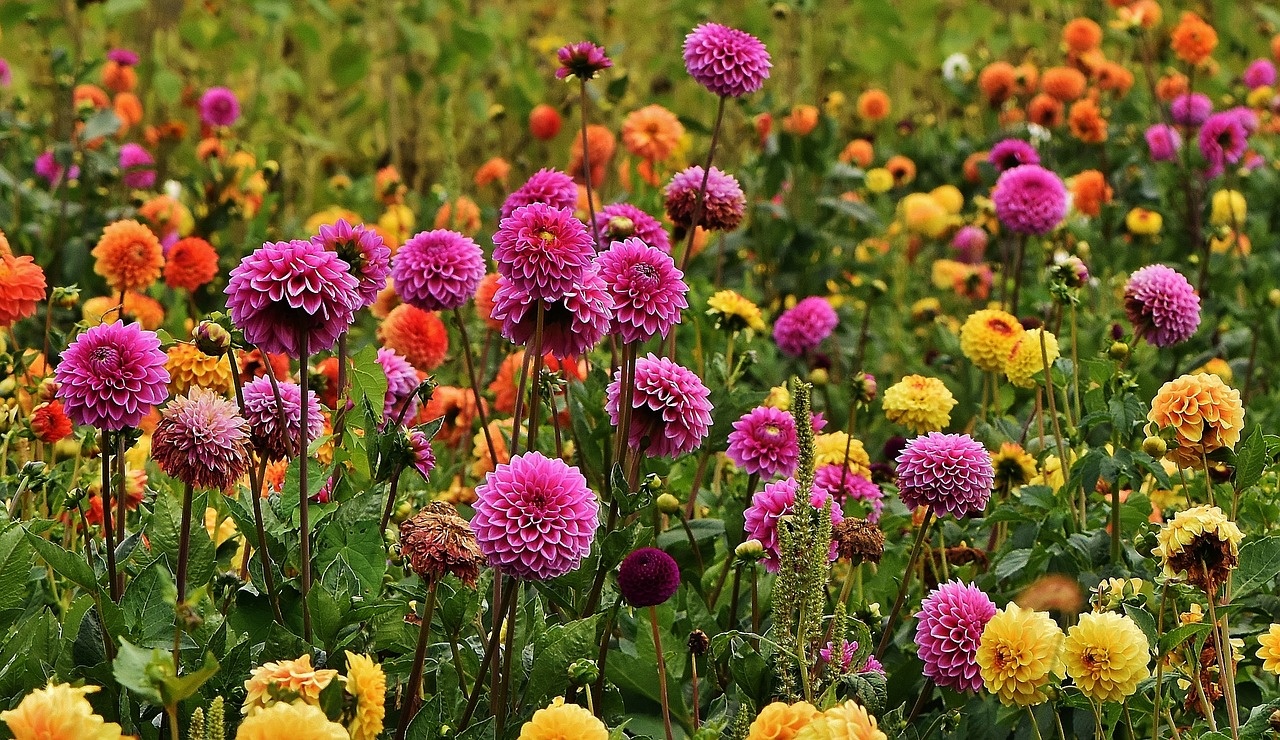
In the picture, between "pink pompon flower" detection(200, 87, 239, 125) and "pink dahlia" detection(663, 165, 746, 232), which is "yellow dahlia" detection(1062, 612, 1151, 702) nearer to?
"pink dahlia" detection(663, 165, 746, 232)

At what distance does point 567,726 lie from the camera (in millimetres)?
1281

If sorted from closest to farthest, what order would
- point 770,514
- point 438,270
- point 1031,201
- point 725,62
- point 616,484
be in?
point 616,484
point 770,514
point 438,270
point 725,62
point 1031,201

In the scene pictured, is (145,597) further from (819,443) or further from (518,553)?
(819,443)

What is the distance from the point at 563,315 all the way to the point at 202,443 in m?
0.42

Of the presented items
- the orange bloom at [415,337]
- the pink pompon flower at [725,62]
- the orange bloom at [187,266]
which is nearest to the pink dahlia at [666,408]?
the pink pompon flower at [725,62]

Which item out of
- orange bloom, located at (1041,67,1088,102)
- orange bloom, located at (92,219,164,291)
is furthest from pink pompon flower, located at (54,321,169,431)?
orange bloom, located at (1041,67,1088,102)

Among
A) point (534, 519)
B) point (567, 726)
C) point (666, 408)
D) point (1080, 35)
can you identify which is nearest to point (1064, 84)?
point (1080, 35)

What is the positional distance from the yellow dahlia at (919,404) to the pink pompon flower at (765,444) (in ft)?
0.92

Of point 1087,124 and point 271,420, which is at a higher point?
point 1087,124

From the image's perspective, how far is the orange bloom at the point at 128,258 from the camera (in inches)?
100

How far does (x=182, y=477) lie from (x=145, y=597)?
8.6 inches

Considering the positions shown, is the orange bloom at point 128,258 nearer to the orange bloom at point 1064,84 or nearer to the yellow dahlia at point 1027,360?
the yellow dahlia at point 1027,360

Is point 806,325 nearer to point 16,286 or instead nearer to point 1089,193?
point 1089,193

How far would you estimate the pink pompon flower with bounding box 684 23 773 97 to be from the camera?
2.15m
